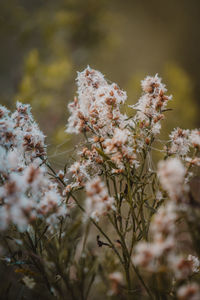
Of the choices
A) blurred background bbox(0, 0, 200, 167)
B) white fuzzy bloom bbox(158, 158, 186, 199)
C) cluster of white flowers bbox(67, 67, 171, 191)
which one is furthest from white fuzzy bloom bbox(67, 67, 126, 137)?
blurred background bbox(0, 0, 200, 167)

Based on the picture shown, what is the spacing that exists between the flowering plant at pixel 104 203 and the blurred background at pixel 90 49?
67cm

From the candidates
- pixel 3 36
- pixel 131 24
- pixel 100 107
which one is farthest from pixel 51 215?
pixel 131 24

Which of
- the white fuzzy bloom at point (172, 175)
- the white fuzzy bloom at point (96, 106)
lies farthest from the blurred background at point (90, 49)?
the white fuzzy bloom at point (172, 175)

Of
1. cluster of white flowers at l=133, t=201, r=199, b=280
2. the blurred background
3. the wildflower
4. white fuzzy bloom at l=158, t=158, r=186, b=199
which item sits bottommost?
the wildflower

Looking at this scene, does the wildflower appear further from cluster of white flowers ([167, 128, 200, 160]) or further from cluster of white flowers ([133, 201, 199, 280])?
cluster of white flowers ([167, 128, 200, 160])

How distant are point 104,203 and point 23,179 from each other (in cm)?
9

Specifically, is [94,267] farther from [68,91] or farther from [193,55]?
[193,55]

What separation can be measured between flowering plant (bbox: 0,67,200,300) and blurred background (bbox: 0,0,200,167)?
67 cm

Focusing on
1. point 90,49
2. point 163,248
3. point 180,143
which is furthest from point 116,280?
point 90,49

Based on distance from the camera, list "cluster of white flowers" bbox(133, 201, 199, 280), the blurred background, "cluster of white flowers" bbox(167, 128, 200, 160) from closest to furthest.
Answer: "cluster of white flowers" bbox(133, 201, 199, 280) → "cluster of white flowers" bbox(167, 128, 200, 160) → the blurred background

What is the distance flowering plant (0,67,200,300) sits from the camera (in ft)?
0.76

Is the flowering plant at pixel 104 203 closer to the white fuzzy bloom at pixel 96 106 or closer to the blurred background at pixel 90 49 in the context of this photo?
the white fuzzy bloom at pixel 96 106

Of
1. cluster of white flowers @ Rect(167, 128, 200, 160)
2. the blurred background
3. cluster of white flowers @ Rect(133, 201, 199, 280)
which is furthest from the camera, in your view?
the blurred background

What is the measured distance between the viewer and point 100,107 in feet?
1.26
